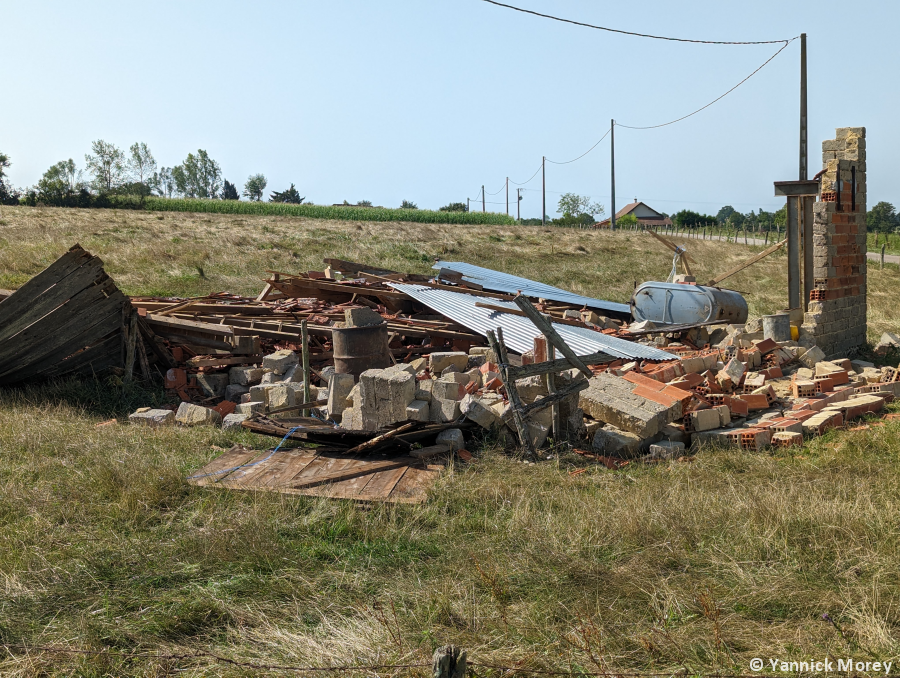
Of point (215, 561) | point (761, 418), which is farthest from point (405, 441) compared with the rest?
point (761, 418)

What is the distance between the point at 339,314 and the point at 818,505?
837cm

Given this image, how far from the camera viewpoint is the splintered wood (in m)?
5.69

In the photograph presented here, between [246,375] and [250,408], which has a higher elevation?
[246,375]

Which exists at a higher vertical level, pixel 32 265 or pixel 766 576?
pixel 32 265

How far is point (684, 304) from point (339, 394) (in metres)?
6.86

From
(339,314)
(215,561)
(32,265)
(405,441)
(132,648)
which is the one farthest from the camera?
(32,265)

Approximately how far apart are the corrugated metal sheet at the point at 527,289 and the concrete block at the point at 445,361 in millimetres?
4456

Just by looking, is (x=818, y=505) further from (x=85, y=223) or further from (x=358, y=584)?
(x=85, y=223)

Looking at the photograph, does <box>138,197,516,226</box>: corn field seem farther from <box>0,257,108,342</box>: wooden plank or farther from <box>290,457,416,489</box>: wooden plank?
<box>290,457,416,489</box>: wooden plank

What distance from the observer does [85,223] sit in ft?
91.2

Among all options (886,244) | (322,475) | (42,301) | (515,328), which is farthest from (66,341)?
(886,244)

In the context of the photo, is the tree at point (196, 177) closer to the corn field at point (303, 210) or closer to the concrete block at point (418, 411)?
the corn field at point (303, 210)

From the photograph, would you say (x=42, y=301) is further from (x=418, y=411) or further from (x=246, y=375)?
(x=418, y=411)

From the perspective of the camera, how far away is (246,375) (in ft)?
33.4
